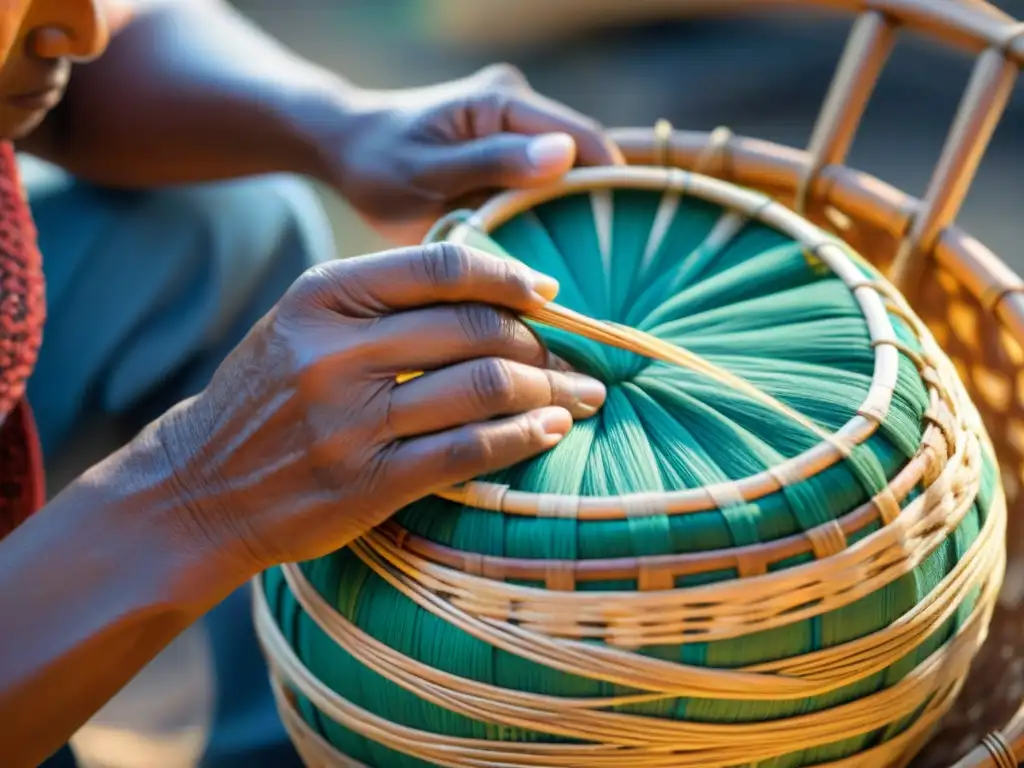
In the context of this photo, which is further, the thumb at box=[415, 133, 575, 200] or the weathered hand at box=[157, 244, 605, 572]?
the thumb at box=[415, 133, 575, 200]

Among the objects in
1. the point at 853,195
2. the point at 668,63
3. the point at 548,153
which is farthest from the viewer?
the point at 668,63

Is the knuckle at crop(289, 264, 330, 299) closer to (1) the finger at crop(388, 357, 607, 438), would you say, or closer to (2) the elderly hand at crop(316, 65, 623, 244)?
(1) the finger at crop(388, 357, 607, 438)

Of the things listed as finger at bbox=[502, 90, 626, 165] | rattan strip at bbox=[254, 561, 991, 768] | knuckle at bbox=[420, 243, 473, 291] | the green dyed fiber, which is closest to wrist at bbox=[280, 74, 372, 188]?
finger at bbox=[502, 90, 626, 165]

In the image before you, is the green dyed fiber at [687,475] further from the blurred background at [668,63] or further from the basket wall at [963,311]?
the blurred background at [668,63]

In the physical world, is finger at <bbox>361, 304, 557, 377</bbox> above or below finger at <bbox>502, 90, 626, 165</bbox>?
below

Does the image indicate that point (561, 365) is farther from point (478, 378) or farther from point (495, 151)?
point (495, 151)

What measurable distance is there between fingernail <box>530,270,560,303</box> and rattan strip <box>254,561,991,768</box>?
195 mm

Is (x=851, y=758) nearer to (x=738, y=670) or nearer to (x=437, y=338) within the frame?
(x=738, y=670)

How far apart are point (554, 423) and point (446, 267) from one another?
0.30ft

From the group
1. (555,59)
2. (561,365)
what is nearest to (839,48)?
(555,59)

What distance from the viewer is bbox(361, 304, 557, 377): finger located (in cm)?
53

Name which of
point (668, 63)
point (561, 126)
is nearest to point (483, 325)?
point (561, 126)

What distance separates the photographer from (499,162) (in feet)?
2.35

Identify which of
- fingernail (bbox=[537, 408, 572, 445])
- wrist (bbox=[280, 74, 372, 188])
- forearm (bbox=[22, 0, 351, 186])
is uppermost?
forearm (bbox=[22, 0, 351, 186])
